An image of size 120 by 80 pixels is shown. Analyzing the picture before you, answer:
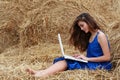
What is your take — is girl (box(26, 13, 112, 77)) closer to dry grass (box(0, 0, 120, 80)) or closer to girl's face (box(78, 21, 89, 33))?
girl's face (box(78, 21, 89, 33))

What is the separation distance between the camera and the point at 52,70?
4.59 m

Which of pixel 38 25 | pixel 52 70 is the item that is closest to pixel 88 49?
pixel 52 70

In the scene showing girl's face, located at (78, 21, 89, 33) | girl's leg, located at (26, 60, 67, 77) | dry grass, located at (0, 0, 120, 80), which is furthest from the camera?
dry grass, located at (0, 0, 120, 80)

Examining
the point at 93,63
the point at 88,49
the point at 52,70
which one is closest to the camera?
the point at 52,70

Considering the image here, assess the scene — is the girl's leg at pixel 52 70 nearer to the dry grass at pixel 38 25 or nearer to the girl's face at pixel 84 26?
the girl's face at pixel 84 26

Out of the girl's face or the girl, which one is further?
the girl's face

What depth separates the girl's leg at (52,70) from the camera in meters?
4.56

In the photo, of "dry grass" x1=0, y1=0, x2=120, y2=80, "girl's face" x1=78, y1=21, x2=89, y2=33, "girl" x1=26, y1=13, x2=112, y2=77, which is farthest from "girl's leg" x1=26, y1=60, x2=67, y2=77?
"dry grass" x1=0, y1=0, x2=120, y2=80

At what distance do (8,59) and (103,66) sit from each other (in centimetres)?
188

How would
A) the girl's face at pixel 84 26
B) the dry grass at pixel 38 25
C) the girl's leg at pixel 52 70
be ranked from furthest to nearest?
the dry grass at pixel 38 25
the girl's face at pixel 84 26
the girl's leg at pixel 52 70

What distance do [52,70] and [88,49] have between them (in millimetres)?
594

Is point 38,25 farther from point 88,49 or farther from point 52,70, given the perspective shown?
point 52,70

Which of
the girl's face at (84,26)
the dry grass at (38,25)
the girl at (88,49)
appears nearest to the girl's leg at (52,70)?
the girl at (88,49)

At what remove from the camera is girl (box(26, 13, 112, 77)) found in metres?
4.63
